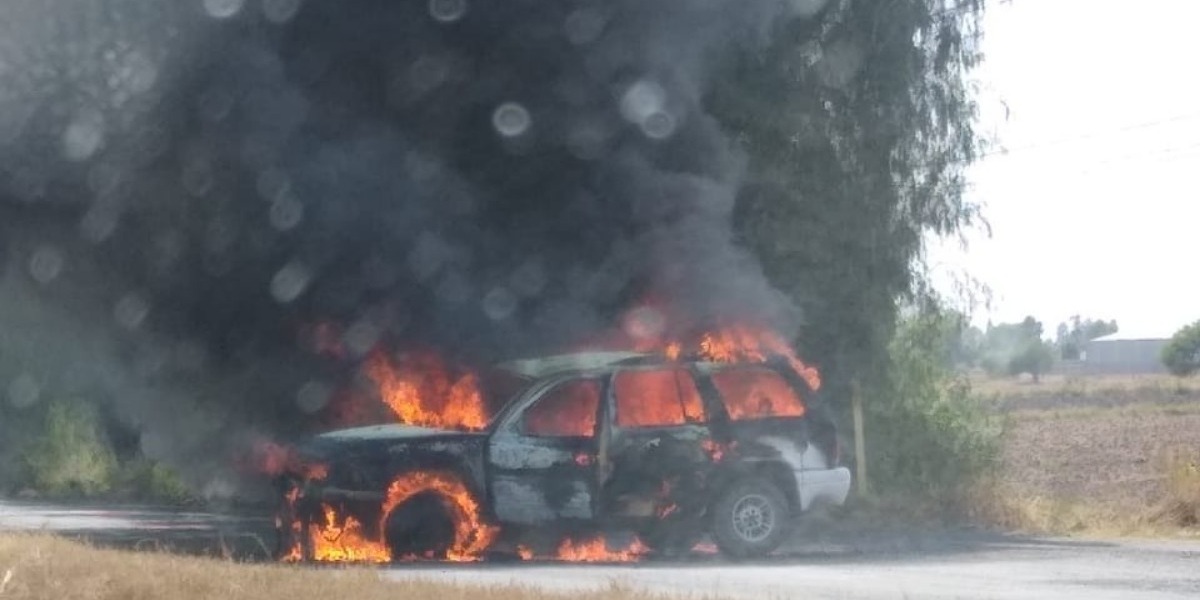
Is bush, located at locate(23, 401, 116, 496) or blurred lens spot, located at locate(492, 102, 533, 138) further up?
blurred lens spot, located at locate(492, 102, 533, 138)

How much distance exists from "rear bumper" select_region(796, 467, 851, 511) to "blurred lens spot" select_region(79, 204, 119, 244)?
10559 millimetres

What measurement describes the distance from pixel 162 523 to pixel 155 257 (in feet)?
11.9

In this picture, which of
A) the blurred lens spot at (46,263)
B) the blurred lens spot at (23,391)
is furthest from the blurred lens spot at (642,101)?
the blurred lens spot at (23,391)

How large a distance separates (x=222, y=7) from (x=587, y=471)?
29.3ft

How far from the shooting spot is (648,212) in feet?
59.4

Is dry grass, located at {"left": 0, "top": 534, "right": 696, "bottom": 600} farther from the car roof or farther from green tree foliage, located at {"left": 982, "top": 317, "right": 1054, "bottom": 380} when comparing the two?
green tree foliage, located at {"left": 982, "top": 317, "right": 1054, "bottom": 380}

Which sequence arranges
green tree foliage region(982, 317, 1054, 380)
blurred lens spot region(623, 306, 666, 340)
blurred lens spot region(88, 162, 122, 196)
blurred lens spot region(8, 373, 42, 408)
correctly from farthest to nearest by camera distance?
green tree foliage region(982, 317, 1054, 380), blurred lens spot region(8, 373, 42, 408), blurred lens spot region(88, 162, 122, 196), blurred lens spot region(623, 306, 666, 340)

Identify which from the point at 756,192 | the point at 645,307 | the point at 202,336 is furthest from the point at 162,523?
the point at 756,192

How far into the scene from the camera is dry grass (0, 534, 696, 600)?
9.63 metres

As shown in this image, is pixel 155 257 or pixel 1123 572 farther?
pixel 155 257

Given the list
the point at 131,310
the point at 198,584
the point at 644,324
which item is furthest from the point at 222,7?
the point at 198,584

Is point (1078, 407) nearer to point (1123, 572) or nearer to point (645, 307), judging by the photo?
point (645, 307)

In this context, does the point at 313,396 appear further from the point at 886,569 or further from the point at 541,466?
the point at 886,569

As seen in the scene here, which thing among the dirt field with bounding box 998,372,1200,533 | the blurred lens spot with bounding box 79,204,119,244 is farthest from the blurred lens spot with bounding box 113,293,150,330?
the dirt field with bounding box 998,372,1200,533
